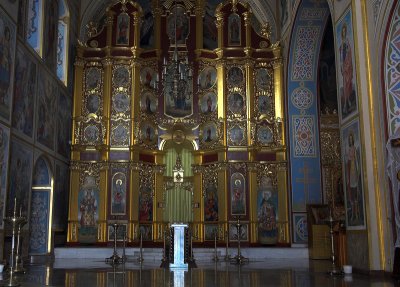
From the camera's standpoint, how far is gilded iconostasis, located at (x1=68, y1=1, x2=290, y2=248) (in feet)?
66.6

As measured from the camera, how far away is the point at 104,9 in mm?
23672

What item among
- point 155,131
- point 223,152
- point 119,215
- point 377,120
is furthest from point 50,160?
→ point 377,120

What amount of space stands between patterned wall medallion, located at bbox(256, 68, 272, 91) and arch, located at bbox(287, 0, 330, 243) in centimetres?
109

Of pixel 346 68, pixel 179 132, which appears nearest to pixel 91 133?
pixel 179 132

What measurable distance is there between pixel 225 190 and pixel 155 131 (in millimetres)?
4176

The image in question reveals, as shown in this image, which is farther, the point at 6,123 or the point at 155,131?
the point at 155,131

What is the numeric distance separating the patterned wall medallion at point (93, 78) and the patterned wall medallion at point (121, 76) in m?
0.71

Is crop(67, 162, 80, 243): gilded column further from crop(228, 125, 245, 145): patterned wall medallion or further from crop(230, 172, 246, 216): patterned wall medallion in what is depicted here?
crop(228, 125, 245, 145): patterned wall medallion

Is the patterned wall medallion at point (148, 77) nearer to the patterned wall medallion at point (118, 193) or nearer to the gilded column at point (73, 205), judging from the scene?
the patterned wall medallion at point (118, 193)

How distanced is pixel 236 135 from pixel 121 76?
561 cm

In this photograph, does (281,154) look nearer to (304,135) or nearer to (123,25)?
(304,135)

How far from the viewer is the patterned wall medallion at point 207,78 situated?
22.0 metres

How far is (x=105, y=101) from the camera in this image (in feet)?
68.9

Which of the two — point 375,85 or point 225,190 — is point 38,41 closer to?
point 225,190
